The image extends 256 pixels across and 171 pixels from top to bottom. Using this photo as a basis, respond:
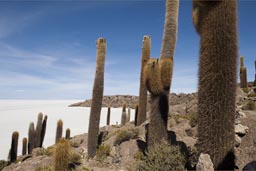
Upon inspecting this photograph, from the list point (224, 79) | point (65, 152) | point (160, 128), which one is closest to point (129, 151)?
point (160, 128)

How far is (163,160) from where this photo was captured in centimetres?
693

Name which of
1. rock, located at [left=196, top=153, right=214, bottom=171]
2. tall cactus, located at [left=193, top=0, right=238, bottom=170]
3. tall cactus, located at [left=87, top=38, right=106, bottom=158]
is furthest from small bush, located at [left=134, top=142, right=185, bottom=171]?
tall cactus, located at [left=87, top=38, right=106, bottom=158]

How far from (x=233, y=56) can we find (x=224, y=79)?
0.64m

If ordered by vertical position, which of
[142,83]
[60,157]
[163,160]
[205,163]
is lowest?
[60,157]

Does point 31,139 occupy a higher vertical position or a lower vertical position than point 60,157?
lower

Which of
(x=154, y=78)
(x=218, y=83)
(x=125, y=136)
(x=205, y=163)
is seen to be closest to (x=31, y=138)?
(x=125, y=136)

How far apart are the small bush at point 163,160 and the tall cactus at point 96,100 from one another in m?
4.53

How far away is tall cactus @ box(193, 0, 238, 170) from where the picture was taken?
18.1ft

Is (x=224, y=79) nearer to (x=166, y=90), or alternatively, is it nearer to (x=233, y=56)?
(x=233, y=56)

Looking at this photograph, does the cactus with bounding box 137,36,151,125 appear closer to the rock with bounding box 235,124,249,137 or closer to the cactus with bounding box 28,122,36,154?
the rock with bounding box 235,124,249,137

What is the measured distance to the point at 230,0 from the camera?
5.81m

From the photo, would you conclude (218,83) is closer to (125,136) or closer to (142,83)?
(125,136)

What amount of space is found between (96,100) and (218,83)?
712 centimetres

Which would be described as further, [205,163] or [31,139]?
[31,139]
